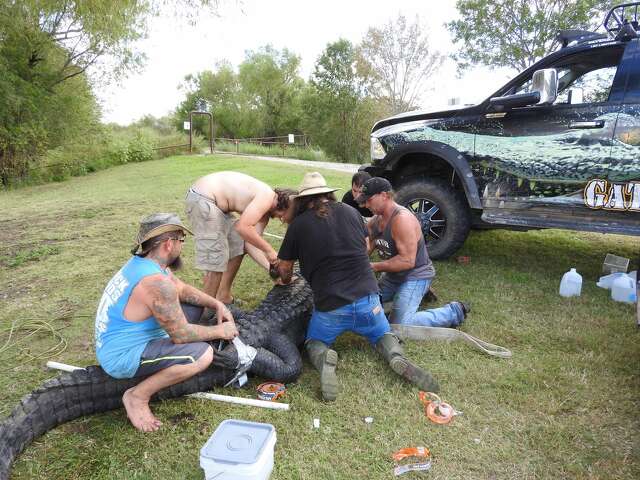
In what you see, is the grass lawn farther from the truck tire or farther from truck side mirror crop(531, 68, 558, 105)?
truck side mirror crop(531, 68, 558, 105)

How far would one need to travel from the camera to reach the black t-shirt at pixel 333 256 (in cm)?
283

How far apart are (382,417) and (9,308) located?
3595mm

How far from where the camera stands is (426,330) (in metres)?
3.26

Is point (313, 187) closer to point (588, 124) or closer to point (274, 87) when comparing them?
point (588, 124)

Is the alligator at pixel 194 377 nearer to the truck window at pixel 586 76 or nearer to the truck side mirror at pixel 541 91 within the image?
the truck side mirror at pixel 541 91

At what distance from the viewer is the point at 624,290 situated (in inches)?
151

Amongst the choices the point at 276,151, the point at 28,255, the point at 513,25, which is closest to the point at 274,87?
the point at 276,151

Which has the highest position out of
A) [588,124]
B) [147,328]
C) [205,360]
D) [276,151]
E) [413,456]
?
[588,124]

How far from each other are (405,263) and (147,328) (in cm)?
190

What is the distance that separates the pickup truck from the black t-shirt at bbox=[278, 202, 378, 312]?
205 cm

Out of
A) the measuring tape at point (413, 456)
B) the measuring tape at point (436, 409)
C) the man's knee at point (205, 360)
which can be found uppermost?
the man's knee at point (205, 360)

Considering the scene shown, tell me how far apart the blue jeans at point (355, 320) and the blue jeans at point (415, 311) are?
472mm

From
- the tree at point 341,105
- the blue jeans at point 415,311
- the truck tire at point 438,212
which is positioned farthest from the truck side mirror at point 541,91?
the tree at point 341,105

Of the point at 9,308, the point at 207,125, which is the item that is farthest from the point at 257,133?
the point at 9,308
